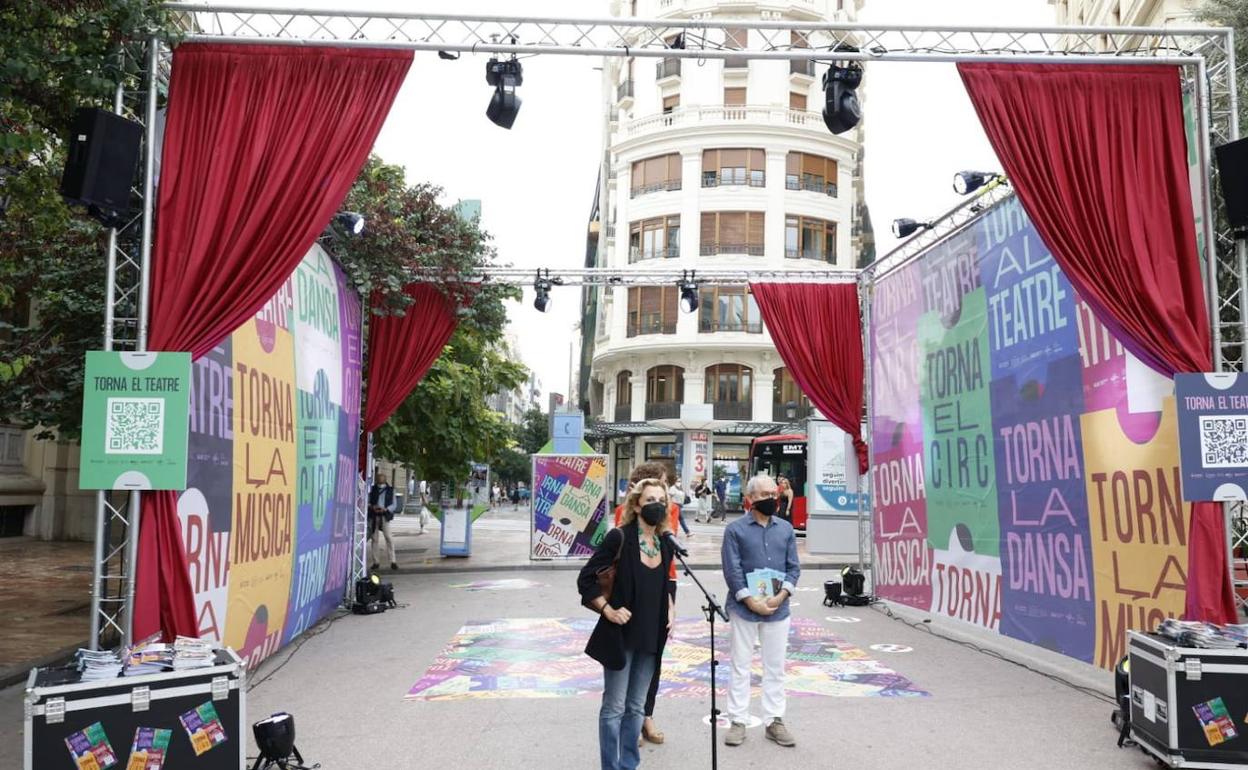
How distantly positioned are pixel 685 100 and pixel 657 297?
8.61m

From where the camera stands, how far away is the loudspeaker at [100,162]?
5.89m

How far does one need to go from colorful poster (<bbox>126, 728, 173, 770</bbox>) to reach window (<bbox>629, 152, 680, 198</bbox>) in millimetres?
36287

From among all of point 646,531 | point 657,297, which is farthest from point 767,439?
point 646,531

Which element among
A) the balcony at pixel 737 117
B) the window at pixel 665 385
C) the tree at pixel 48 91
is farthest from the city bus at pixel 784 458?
the tree at pixel 48 91

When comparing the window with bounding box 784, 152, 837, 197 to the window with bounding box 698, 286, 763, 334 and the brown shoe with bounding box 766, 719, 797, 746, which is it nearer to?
the window with bounding box 698, 286, 763, 334

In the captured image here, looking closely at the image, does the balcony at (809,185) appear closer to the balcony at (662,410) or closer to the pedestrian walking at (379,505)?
the balcony at (662,410)

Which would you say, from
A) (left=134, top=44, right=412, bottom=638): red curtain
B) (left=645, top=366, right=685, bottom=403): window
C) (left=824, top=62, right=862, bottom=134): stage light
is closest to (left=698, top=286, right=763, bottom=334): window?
(left=645, top=366, right=685, bottom=403): window

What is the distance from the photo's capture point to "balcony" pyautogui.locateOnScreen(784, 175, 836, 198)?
38.7m

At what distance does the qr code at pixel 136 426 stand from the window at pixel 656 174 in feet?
114

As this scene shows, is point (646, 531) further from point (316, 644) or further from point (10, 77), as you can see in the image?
point (316, 644)

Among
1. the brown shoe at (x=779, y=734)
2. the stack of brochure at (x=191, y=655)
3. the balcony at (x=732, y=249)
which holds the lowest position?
the brown shoe at (x=779, y=734)

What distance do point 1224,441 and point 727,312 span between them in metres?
33.0

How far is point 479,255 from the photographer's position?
1359 centimetres

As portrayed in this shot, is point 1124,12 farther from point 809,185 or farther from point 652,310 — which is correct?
point 652,310
